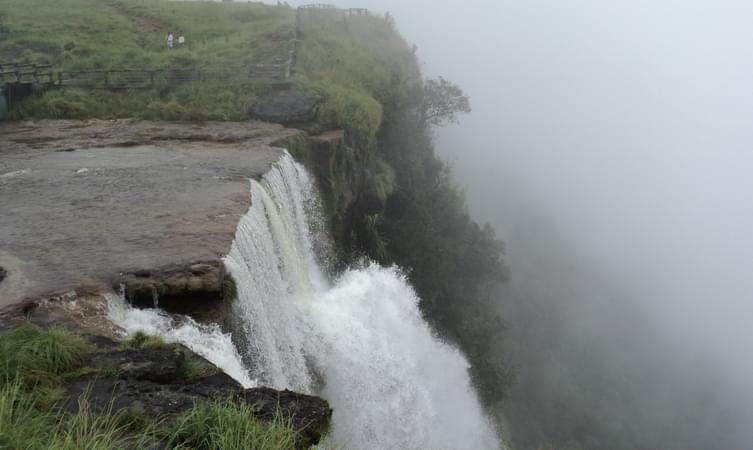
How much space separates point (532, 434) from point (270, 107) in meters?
20.4

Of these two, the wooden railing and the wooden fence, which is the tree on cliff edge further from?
the wooden railing

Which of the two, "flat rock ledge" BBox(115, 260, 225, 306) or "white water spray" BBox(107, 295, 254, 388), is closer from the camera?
"white water spray" BBox(107, 295, 254, 388)

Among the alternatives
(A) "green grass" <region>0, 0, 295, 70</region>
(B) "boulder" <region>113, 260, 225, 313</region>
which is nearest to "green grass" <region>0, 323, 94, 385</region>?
(B) "boulder" <region>113, 260, 225, 313</region>

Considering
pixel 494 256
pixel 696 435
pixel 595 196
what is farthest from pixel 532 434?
pixel 595 196

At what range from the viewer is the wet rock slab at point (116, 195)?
1051 centimetres

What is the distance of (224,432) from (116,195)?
9.36 m

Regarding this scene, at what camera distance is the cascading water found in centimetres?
1163

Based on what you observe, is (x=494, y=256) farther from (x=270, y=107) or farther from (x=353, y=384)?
(x=353, y=384)

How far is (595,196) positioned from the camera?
8081cm

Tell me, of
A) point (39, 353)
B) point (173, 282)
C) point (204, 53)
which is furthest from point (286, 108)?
point (39, 353)

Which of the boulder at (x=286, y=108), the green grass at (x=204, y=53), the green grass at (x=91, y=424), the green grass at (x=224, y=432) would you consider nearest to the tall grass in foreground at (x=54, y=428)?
the green grass at (x=91, y=424)

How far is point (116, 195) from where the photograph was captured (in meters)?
14.0

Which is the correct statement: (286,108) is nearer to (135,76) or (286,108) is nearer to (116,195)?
(135,76)

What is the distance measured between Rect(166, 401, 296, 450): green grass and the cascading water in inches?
130
